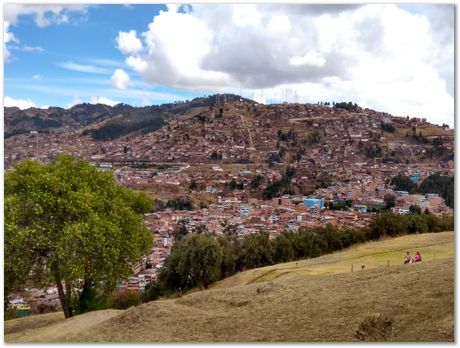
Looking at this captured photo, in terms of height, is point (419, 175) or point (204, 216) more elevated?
point (419, 175)

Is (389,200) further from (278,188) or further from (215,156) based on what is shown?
(215,156)

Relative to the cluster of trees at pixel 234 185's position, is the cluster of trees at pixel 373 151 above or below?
above

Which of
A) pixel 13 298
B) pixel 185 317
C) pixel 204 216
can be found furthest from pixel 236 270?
pixel 204 216

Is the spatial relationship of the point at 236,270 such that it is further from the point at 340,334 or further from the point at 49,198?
the point at 340,334

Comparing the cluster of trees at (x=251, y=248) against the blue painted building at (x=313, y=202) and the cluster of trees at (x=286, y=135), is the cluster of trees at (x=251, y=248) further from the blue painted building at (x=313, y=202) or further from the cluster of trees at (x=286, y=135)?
the cluster of trees at (x=286, y=135)

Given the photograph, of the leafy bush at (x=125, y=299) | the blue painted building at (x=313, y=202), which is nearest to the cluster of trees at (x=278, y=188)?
the blue painted building at (x=313, y=202)

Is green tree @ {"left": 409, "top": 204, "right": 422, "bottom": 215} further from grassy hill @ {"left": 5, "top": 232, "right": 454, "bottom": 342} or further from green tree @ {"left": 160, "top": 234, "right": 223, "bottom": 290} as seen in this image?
grassy hill @ {"left": 5, "top": 232, "right": 454, "bottom": 342}
